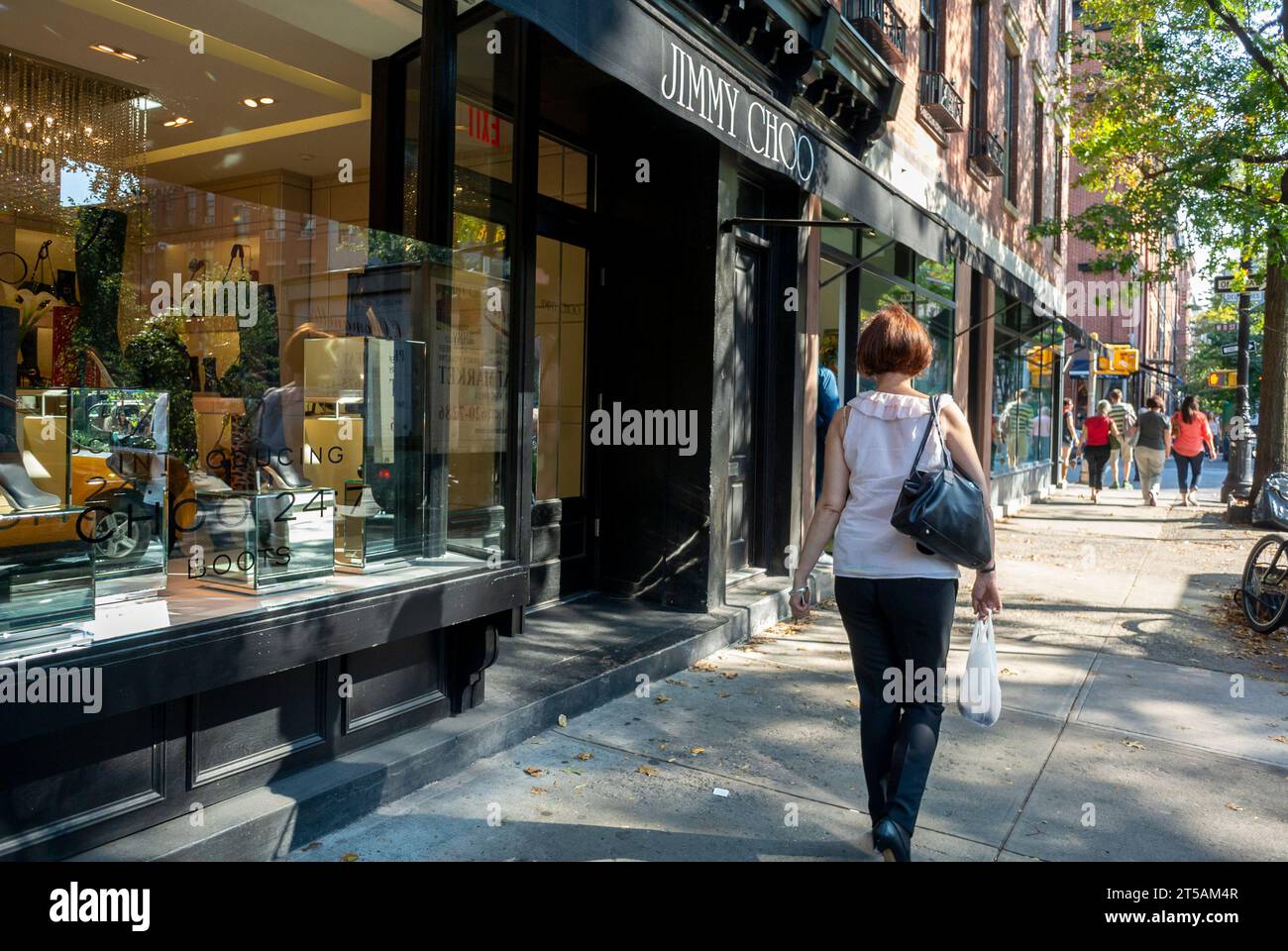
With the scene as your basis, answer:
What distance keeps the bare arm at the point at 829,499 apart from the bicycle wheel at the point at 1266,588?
205 inches

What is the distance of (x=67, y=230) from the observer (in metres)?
3.57

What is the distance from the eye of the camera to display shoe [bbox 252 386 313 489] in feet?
12.9

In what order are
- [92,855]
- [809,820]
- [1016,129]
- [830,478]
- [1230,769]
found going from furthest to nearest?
[1016,129] < [1230,769] < [809,820] < [830,478] < [92,855]

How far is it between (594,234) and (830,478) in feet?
13.7

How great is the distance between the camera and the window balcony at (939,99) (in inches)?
465

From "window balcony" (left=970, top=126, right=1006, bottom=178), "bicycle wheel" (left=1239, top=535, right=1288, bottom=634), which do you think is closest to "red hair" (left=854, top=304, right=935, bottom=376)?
"bicycle wheel" (left=1239, top=535, right=1288, bottom=634)

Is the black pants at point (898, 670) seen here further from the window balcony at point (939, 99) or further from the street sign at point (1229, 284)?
the street sign at point (1229, 284)

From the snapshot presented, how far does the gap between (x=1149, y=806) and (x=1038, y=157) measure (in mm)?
17674

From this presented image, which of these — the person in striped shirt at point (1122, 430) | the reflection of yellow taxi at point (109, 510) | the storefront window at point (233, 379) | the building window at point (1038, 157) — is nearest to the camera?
the reflection of yellow taxi at point (109, 510)

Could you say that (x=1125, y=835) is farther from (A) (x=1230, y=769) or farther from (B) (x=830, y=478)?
(B) (x=830, y=478)

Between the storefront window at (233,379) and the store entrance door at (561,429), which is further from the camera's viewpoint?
the store entrance door at (561,429)

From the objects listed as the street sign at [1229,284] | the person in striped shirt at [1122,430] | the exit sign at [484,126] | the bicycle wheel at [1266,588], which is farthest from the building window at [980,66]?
the exit sign at [484,126]

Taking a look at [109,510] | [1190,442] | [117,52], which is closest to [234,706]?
[109,510]
